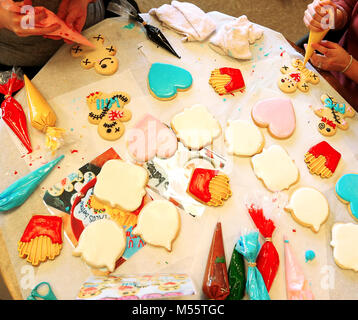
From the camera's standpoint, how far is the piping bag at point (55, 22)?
0.90 meters

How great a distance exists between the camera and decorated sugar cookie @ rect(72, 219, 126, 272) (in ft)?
2.89

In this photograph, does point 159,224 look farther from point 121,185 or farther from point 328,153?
point 328,153

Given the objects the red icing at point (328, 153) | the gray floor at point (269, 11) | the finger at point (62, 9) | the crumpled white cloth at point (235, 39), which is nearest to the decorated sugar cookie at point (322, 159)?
the red icing at point (328, 153)

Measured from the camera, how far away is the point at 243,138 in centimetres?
112

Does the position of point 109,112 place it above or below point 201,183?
above

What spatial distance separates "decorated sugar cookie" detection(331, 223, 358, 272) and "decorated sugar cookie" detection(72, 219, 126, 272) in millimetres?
680

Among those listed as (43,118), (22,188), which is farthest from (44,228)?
(43,118)

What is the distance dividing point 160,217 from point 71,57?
754mm

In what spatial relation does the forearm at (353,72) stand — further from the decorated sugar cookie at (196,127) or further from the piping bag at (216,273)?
the piping bag at (216,273)

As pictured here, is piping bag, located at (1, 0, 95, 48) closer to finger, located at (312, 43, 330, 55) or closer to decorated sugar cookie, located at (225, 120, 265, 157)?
decorated sugar cookie, located at (225, 120, 265, 157)

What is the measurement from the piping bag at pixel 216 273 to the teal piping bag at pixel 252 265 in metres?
0.06

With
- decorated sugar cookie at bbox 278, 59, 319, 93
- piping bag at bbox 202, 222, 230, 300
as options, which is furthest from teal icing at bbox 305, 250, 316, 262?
decorated sugar cookie at bbox 278, 59, 319, 93

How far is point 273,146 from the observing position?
3.67ft

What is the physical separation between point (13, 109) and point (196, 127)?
2.15ft
